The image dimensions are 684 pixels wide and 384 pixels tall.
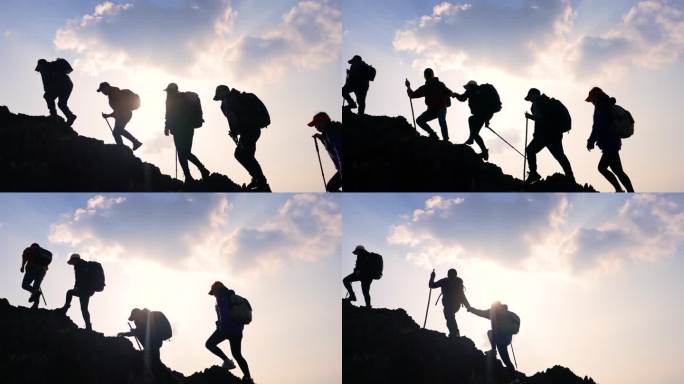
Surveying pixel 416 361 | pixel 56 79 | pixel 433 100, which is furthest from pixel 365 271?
pixel 56 79

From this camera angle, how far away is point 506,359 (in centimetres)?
1602

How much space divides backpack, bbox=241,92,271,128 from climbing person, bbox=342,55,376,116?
Result: 13.0 feet

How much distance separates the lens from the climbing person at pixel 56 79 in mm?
18703

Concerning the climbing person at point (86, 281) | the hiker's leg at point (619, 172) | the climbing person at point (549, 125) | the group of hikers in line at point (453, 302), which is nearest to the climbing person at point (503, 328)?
the group of hikers in line at point (453, 302)

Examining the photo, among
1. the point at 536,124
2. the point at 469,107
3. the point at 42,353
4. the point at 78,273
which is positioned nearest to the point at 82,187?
the point at 78,273

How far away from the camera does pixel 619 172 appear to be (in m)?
17.4

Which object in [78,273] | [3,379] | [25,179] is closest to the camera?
[3,379]

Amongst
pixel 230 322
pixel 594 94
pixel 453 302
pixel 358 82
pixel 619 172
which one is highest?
pixel 358 82

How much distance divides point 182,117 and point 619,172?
1045 cm

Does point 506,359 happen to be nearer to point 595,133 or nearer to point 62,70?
point 595,133

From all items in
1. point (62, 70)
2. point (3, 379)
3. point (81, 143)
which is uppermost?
point (62, 70)

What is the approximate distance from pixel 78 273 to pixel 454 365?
898 centimetres

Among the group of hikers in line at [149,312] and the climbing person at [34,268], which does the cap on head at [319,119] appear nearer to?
the group of hikers in line at [149,312]

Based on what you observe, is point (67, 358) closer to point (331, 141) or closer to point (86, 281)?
point (86, 281)
